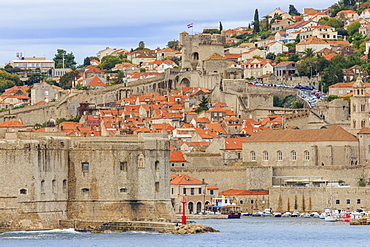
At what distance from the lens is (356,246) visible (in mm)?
56188

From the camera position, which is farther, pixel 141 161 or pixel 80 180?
pixel 141 161

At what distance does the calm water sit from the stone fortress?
1525 mm

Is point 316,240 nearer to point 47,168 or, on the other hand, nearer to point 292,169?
point 47,168

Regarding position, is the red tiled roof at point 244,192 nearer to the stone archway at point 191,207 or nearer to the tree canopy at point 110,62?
the stone archway at point 191,207

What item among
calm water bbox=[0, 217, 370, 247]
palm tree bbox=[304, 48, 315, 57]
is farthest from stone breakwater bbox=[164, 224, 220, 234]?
palm tree bbox=[304, 48, 315, 57]

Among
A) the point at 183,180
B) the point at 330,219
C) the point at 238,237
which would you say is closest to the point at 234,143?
the point at 183,180

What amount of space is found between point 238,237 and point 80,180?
9159 mm

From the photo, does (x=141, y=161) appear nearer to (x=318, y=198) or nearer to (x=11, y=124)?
(x=318, y=198)

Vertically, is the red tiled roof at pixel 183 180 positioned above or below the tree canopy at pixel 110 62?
below

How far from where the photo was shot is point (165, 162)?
57156 mm

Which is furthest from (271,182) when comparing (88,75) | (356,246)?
(88,75)

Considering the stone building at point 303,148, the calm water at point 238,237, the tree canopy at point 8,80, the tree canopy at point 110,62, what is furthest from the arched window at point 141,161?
the tree canopy at point 110,62

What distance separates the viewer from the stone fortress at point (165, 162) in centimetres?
5456

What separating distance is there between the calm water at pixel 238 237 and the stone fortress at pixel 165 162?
153 cm
